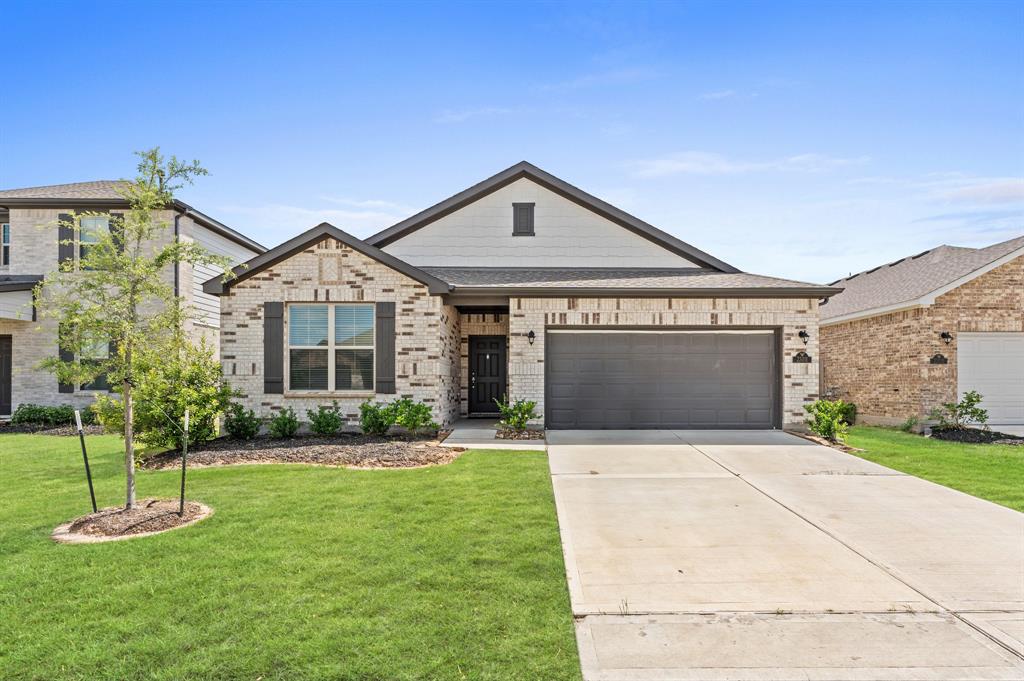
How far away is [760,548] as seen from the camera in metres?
4.91

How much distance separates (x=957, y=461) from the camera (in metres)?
9.27

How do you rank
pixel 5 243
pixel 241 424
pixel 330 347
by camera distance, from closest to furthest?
pixel 241 424 < pixel 330 347 < pixel 5 243

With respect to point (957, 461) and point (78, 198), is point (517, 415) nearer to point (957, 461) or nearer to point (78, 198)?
point (957, 461)

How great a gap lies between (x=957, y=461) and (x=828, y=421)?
216 centimetres

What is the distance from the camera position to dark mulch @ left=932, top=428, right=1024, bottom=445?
11.8m

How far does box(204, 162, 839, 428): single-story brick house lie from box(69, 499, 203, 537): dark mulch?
5548 mm

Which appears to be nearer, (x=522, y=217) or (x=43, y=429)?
(x=43, y=429)

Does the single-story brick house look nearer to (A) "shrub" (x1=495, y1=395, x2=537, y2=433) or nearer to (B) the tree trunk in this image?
(A) "shrub" (x1=495, y1=395, x2=537, y2=433)

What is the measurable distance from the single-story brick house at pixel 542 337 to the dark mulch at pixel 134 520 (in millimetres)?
5548

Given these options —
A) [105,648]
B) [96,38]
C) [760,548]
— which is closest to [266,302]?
[96,38]

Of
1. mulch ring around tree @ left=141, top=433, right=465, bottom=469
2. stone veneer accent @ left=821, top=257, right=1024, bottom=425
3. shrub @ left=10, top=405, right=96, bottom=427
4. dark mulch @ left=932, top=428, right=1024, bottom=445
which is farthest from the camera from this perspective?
shrub @ left=10, top=405, right=96, bottom=427

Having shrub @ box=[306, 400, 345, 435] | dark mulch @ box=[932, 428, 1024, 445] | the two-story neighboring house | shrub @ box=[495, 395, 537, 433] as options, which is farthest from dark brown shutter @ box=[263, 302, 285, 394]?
dark mulch @ box=[932, 428, 1024, 445]

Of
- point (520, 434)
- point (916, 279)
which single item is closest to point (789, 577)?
point (520, 434)

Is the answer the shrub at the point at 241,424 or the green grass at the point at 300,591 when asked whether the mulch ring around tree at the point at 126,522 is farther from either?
the shrub at the point at 241,424
